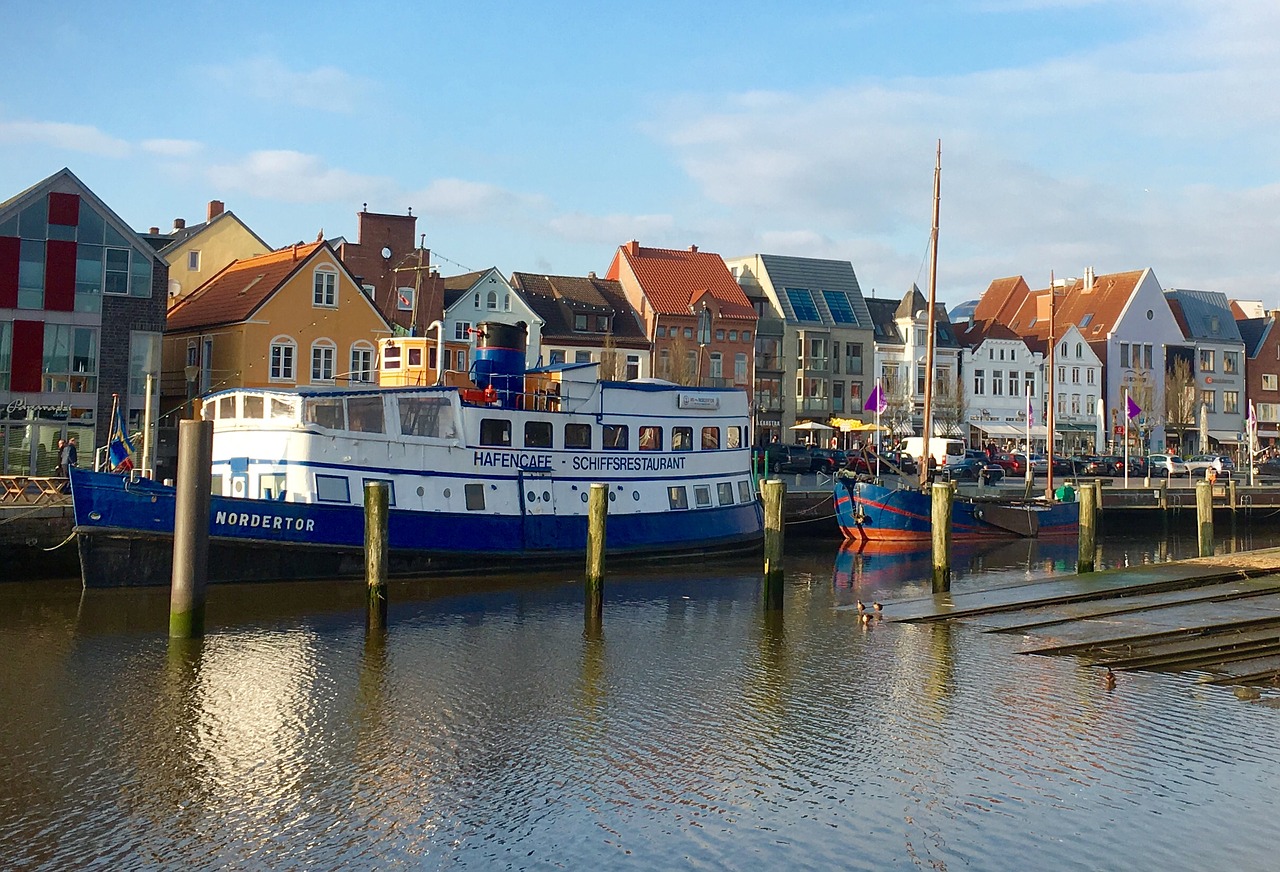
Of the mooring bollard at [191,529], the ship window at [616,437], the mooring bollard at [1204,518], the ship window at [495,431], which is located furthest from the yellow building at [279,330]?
the mooring bollard at [1204,518]

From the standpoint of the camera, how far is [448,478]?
30906 mm

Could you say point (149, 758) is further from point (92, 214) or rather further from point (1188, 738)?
point (92, 214)

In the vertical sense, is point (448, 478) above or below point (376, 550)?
above

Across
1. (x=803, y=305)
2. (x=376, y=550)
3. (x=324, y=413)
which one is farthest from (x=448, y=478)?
(x=803, y=305)

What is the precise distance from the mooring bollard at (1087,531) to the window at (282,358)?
32.0 meters

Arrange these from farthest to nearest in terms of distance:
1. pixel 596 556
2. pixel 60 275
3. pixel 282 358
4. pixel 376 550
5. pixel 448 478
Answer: pixel 282 358 < pixel 60 275 < pixel 448 478 < pixel 596 556 < pixel 376 550

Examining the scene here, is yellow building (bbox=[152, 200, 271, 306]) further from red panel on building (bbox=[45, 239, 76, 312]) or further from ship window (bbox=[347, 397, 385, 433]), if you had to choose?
ship window (bbox=[347, 397, 385, 433])

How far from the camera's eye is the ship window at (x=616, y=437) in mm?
34062

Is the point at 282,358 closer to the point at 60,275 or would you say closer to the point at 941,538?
the point at 60,275

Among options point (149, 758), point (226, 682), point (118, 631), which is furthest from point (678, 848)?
point (118, 631)

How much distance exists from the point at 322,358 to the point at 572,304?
22.7 m

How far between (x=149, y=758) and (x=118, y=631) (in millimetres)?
8738

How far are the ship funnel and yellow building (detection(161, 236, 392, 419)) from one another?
1781cm

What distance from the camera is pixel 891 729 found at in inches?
661
